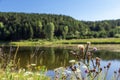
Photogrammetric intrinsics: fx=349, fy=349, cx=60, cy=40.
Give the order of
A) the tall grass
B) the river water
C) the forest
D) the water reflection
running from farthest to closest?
1. the forest
2. the water reflection
3. the river water
4. the tall grass

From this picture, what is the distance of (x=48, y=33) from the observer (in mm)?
117000

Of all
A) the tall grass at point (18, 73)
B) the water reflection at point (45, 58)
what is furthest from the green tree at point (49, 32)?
the tall grass at point (18, 73)

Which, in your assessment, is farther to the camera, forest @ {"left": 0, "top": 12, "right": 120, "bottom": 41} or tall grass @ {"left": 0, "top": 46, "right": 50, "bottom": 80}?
forest @ {"left": 0, "top": 12, "right": 120, "bottom": 41}

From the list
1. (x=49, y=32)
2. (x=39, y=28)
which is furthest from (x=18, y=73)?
(x=39, y=28)

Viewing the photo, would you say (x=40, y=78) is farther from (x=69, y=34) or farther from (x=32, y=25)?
(x=69, y=34)

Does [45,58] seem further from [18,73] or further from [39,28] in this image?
[39,28]

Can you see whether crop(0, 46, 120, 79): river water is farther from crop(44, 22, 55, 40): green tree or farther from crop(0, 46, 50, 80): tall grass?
crop(44, 22, 55, 40): green tree

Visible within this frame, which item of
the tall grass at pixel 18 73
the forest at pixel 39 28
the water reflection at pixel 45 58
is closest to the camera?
the tall grass at pixel 18 73

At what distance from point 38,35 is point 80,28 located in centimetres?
3566

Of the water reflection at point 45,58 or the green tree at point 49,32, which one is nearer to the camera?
the water reflection at point 45,58

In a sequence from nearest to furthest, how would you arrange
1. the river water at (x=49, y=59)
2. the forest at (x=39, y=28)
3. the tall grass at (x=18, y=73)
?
the tall grass at (x=18, y=73) < the river water at (x=49, y=59) < the forest at (x=39, y=28)

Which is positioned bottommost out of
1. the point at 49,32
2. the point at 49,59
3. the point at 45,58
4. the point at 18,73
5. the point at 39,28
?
the point at 49,32

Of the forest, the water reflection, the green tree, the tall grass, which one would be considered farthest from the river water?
the forest

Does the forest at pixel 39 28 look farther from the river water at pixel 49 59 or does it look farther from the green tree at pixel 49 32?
the river water at pixel 49 59
